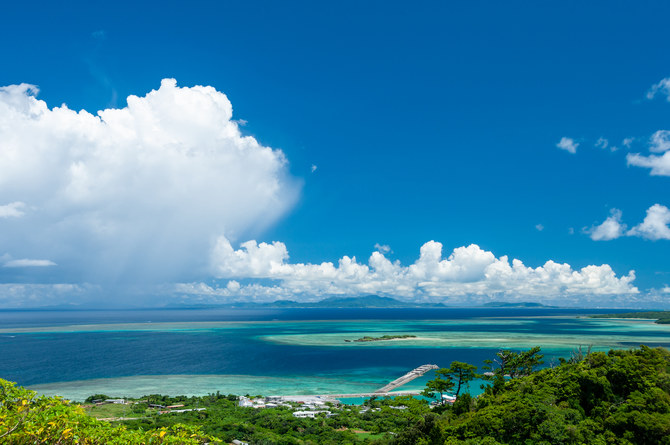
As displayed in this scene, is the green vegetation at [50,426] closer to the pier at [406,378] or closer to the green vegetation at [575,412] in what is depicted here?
the green vegetation at [575,412]

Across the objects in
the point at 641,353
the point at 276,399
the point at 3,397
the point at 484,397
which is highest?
the point at 3,397

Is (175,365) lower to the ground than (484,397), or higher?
lower

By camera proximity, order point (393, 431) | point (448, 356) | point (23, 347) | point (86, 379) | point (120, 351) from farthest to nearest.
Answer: point (23, 347), point (120, 351), point (448, 356), point (86, 379), point (393, 431)

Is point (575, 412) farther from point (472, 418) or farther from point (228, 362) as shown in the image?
point (228, 362)

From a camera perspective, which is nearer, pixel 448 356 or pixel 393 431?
pixel 393 431

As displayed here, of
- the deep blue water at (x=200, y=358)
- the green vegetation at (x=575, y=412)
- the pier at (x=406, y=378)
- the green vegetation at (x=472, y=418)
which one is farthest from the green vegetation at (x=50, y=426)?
the deep blue water at (x=200, y=358)

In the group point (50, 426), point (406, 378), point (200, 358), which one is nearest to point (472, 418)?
point (50, 426)

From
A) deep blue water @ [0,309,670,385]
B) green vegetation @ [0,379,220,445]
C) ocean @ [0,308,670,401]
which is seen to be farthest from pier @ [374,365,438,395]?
green vegetation @ [0,379,220,445]

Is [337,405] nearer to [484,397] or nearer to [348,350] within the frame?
[484,397]

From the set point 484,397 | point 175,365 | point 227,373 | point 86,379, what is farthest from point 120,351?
point 484,397
